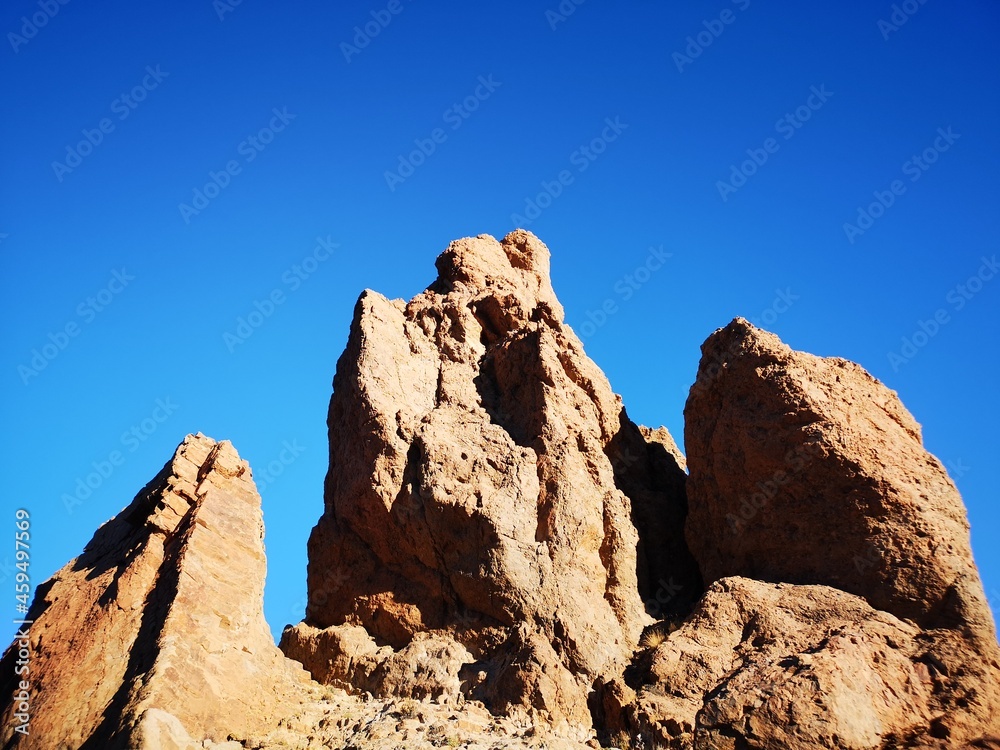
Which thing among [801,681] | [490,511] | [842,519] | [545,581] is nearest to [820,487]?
[842,519]

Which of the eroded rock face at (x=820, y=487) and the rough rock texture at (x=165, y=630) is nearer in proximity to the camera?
the rough rock texture at (x=165, y=630)

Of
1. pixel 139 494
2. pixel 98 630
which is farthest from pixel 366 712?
pixel 139 494

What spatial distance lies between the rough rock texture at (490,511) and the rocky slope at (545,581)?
62mm

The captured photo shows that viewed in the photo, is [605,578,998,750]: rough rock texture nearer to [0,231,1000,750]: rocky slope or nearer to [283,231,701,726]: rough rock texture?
[0,231,1000,750]: rocky slope

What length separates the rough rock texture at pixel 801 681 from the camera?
15336 millimetres

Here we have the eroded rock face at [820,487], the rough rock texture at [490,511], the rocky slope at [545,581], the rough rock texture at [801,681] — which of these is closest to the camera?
the rough rock texture at [801,681]

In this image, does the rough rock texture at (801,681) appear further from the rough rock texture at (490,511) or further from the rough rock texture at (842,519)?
the rough rock texture at (490,511)

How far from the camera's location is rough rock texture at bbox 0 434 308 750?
15.9 m

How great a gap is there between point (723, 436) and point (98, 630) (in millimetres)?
12444

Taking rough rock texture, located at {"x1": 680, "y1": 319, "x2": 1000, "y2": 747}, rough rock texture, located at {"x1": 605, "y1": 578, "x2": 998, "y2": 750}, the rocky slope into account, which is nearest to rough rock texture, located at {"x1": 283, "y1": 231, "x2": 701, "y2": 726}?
the rocky slope

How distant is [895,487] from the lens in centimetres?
1845

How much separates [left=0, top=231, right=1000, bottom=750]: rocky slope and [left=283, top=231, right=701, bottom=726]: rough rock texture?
6cm

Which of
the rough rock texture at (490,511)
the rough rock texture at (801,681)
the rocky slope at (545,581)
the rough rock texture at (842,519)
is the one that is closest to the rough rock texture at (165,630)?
the rocky slope at (545,581)

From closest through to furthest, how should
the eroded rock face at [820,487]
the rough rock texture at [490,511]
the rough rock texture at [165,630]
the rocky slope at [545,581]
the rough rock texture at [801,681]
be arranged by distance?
the rough rock texture at [801,681]
the rough rock texture at [165,630]
the rocky slope at [545,581]
the eroded rock face at [820,487]
the rough rock texture at [490,511]
